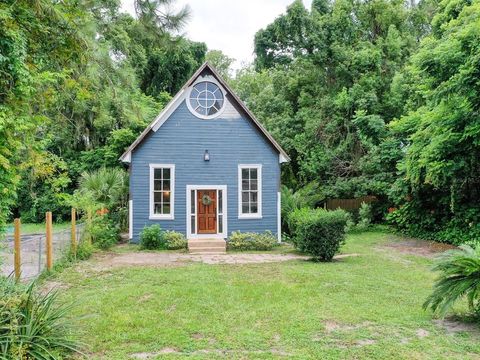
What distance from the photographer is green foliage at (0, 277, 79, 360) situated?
4.10m

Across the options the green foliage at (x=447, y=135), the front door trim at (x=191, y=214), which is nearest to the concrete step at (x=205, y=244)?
the front door trim at (x=191, y=214)

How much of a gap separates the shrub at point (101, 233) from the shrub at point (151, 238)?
3.75ft

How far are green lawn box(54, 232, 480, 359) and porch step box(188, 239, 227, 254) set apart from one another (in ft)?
10.9

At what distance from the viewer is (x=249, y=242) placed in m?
14.5

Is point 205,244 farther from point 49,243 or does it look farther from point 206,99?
point 49,243

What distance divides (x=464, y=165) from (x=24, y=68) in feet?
41.7

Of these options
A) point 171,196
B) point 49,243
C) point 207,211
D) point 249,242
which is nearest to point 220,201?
point 207,211

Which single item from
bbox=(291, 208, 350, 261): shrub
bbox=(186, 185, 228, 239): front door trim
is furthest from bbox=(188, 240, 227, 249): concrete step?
bbox=(291, 208, 350, 261): shrub

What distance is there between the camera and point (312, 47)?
23094mm

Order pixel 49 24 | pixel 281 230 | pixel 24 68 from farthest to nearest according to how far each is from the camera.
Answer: pixel 281 230 < pixel 49 24 < pixel 24 68

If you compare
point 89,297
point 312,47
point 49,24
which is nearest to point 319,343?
point 89,297

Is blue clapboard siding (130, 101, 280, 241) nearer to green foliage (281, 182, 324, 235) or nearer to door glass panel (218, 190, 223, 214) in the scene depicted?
door glass panel (218, 190, 223, 214)

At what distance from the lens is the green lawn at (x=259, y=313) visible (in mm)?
4930

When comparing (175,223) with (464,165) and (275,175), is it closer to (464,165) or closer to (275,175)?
(275,175)
